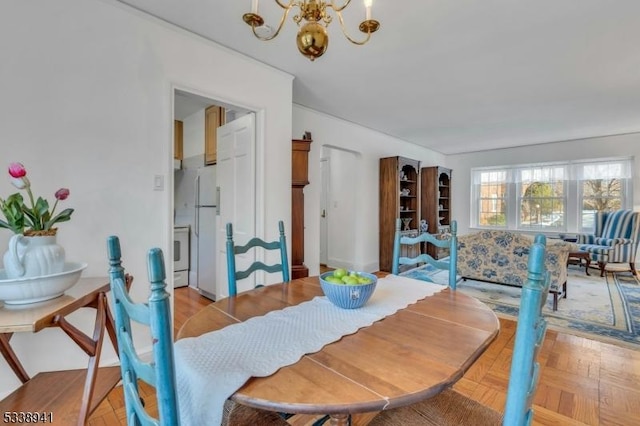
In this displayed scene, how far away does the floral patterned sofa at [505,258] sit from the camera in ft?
10.5

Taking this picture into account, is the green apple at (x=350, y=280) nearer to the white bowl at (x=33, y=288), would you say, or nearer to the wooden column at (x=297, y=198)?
the white bowl at (x=33, y=288)

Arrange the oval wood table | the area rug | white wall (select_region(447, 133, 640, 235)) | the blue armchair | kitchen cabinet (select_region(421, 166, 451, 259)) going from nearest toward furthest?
1. the oval wood table
2. the area rug
3. the blue armchair
4. white wall (select_region(447, 133, 640, 235))
5. kitchen cabinet (select_region(421, 166, 451, 259))

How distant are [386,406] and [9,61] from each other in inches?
94.0

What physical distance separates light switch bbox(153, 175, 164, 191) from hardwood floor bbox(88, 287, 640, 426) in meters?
1.32

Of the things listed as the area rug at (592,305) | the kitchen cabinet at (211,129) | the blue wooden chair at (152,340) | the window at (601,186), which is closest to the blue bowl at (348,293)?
the blue wooden chair at (152,340)

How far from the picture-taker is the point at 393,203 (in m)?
5.11

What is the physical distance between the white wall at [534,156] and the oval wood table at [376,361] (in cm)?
640

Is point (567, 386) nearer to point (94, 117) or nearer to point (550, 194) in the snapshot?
point (94, 117)

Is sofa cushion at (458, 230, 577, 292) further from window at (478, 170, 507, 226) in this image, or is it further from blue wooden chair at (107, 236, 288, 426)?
blue wooden chair at (107, 236, 288, 426)

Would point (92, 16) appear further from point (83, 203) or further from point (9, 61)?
point (83, 203)

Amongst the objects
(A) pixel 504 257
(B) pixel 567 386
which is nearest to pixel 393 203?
(A) pixel 504 257

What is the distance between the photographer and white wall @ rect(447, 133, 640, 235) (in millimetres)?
5328

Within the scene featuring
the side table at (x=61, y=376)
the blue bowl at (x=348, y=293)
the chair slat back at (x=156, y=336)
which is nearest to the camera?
the chair slat back at (x=156, y=336)

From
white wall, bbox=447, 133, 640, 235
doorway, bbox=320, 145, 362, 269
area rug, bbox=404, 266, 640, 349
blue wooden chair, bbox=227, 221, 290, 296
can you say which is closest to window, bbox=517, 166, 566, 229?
white wall, bbox=447, 133, 640, 235
